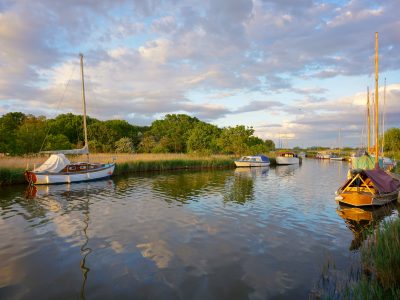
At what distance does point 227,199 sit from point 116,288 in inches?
472

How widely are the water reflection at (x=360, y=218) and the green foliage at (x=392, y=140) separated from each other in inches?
2211

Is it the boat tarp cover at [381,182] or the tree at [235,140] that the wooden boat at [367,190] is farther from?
the tree at [235,140]

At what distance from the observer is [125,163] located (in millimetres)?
34594

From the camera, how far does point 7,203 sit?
16.2m

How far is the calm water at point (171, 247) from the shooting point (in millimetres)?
6590

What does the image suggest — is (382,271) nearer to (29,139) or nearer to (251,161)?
(29,139)

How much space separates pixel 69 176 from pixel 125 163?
9.67m

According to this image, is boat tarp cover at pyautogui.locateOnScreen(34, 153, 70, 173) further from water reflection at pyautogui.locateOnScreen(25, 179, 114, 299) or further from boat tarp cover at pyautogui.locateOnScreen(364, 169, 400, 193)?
boat tarp cover at pyautogui.locateOnScreen(364, 169, 400, 193)

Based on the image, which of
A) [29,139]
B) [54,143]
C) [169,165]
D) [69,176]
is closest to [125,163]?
[169,165]

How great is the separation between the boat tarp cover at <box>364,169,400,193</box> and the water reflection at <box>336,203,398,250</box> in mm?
945

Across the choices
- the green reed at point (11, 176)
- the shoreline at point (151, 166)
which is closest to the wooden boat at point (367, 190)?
the shoreline at point (151, 166)

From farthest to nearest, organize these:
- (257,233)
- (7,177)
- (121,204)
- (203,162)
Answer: (203,162) → (7,177) → (121,204) → (257,233)

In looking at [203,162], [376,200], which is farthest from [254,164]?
[376,200]

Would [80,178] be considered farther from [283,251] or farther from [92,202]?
[283,251]
